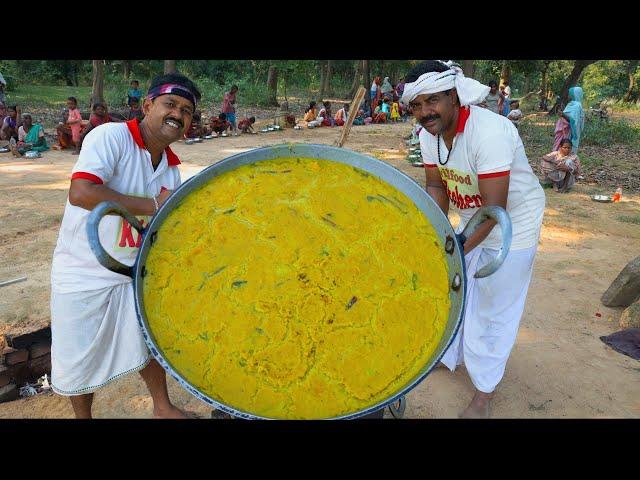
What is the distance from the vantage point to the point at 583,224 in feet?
19.5

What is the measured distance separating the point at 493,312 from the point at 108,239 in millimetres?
1816

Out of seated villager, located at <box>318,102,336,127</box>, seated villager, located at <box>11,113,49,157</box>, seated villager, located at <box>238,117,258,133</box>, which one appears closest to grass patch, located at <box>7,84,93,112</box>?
seated villager, located at <box>11,113,49,157</box>

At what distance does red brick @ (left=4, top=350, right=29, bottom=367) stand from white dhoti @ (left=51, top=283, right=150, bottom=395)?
1.02 metres

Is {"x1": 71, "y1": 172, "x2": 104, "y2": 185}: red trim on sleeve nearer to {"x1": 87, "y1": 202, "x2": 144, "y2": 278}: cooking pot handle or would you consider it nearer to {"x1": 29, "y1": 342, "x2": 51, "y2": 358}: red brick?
{"x1": 87, "y1": 202, "x2": 144, "y2": 278}: cooking pot handle

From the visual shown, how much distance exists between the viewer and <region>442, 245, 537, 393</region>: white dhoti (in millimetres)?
2248

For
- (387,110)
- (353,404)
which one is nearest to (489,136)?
(353,404)

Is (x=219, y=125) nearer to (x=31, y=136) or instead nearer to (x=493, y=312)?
(x=31, y=136)

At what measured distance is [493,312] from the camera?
234 centimetres

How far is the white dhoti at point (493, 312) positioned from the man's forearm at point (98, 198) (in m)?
1.60

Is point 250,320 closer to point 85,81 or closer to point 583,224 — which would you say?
point 583,224

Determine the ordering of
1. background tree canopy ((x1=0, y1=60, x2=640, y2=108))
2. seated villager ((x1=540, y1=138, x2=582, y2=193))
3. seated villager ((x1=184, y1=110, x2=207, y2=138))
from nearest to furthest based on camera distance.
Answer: seated villager ((x1=540, y1=138, x2=582, y2=193)) → seated villager ((x1=184, y1=110, x2=207, y2=138)) → background tree canopy ((x1=0, y1=60, x2=640, y2=108))

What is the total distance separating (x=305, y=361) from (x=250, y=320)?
0.20 m

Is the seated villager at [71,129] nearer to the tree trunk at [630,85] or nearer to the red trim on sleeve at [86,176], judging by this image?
the red trim on sleeve at [86,176]

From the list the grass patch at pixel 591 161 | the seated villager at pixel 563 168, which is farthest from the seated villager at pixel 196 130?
the grass patch at pixel 591 161
